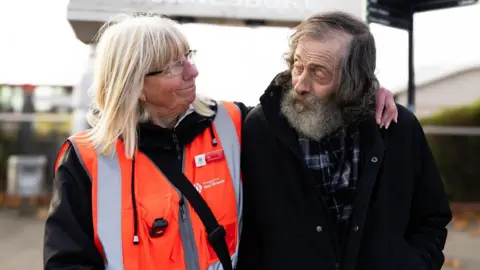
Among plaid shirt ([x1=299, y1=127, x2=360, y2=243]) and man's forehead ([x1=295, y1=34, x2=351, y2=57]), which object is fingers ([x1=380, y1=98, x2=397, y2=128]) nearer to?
plaid shirt ([x1=299, y1=127, x2=360, y2=243])

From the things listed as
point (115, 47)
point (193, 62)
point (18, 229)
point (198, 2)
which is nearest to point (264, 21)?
point (198, 2)

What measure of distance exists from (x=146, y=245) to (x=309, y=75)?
30.6 inches

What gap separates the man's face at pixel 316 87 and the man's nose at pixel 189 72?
0.35 meters

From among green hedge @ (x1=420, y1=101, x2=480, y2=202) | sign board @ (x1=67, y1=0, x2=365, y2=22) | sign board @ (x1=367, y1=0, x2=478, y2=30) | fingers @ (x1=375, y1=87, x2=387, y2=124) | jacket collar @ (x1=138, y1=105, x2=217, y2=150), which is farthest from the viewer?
green hedge @ (x1=420, y1=101, x2=480, y2=202)

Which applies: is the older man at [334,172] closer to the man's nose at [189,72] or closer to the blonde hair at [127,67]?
the man's nose at [189,72]

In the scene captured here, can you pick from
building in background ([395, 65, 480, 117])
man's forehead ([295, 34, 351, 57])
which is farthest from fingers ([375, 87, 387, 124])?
building in background ([395, 65, 480, 117])

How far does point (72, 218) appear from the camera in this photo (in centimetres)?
172

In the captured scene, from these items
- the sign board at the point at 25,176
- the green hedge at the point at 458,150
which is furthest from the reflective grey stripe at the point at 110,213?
the sign board at the point at 25,176

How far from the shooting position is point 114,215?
174cm

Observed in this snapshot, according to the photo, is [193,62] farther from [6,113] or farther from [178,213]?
[6,113]

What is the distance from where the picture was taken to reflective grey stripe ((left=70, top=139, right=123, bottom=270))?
5.67ft

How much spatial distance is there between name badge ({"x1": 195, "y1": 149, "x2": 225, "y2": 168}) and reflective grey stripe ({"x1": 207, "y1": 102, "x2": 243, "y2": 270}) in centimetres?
3

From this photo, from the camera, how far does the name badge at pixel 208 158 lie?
186 centimetres

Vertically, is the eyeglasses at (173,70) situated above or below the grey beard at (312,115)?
above
